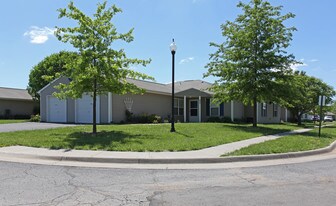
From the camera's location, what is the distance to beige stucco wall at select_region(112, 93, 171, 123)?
995 inches

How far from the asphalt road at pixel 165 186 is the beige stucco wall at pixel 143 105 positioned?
52.7ft

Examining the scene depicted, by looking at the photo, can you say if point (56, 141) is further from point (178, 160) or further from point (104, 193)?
point (104, 193)

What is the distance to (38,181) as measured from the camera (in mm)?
7266

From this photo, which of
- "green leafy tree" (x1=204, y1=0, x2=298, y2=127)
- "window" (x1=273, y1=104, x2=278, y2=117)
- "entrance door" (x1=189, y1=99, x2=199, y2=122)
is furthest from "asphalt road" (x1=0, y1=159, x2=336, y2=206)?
"window" (x1=273, y1=104, x2=278, y2=117)

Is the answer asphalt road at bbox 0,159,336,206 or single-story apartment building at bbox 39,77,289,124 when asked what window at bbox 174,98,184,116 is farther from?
asphalt road at bbox 0,159,336,206

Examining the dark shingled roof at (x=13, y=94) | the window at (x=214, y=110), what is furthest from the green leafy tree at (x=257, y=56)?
the dark shingled roof at (x=13, y=94)

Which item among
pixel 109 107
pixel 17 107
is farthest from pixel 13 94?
pixel 109 107

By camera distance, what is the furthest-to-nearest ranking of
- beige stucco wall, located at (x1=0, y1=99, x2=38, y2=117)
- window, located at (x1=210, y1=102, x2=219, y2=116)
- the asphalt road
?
beige stucco wall, located at (x1=0, y1=99, x2=38, y2=117), window, located at (x1=210, y1=102, x2=219, y2=116), the asphalt road

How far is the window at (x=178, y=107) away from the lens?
31.6m

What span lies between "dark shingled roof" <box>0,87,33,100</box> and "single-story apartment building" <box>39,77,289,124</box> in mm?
12268

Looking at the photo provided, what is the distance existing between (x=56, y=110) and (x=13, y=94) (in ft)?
54.8

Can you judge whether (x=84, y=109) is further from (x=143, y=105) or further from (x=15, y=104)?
(x=15, y=104)

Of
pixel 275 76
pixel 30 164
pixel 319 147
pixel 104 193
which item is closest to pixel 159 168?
pixel 104 193

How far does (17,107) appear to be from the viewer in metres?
40.1
